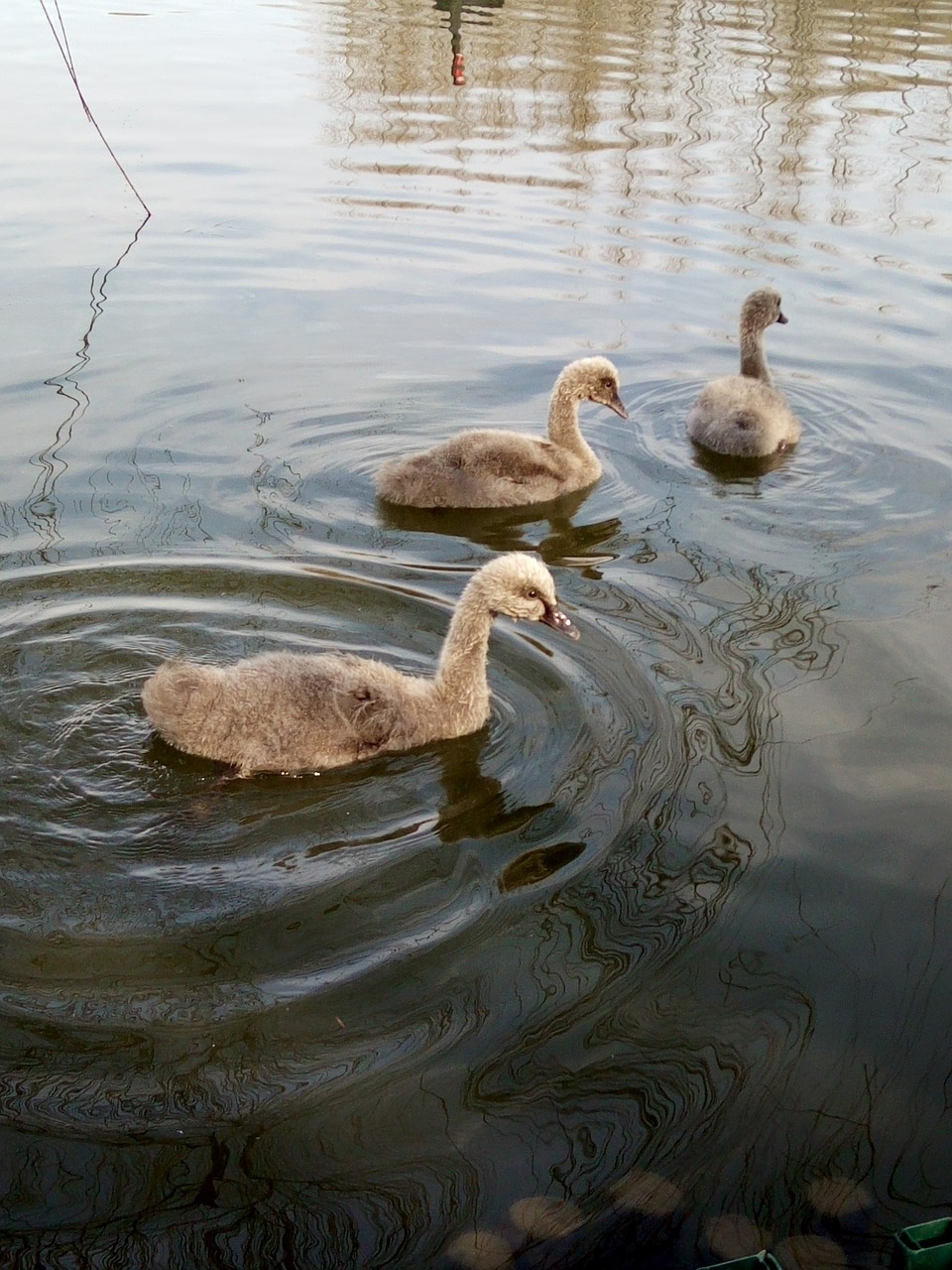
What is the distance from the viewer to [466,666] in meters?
5.78

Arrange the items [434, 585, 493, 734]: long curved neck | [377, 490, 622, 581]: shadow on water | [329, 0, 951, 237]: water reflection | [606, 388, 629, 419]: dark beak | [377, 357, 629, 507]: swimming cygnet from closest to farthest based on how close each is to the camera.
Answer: [434, 585, 493, 734]: long curved neck → [377, 490, 622, 581]: shadow on water → [377, 357, 629, 507]: swimming cygnet → [606, 388, 629, 419]: dark beak → [329, 0, 951, 237]: water reflection

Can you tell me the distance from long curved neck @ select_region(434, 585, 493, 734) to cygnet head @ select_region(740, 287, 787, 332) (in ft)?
15.6

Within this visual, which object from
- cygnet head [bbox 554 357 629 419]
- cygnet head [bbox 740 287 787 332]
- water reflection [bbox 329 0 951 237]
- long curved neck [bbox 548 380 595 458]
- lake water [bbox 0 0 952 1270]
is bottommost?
lake water [bbox 0 0 952 1270]

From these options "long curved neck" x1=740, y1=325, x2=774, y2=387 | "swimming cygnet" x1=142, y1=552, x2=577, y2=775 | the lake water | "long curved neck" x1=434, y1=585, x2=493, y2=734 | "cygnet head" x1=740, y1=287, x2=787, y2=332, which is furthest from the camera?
"cygnet head" x1=740, y1=287, x2=787, y2=332

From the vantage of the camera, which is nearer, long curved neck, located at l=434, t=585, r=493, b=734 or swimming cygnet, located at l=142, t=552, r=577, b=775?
swimming cygnet, located at l=142, t=552, r=577, b=775

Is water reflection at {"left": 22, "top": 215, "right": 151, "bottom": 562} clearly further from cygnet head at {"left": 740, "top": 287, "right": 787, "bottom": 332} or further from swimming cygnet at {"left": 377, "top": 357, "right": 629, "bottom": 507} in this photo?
cygnet head at {"left": 740, "top": 287, "right": 787, "bottom": 332}

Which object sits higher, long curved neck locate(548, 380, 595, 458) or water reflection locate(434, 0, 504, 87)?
water reflection locate(434, 0, 504, 87)

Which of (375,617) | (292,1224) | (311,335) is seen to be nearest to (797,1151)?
(292,1224)

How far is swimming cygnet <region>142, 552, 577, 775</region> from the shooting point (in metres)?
5.42

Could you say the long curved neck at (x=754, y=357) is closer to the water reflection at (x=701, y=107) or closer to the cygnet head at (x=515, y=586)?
the water reflection at (x=701, y=107)

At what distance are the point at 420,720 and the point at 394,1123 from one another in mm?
2083

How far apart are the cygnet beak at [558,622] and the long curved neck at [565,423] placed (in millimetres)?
2680

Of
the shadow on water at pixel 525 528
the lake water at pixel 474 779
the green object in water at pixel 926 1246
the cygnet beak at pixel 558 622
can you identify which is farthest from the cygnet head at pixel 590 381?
the green object in water at pixel 926 1246

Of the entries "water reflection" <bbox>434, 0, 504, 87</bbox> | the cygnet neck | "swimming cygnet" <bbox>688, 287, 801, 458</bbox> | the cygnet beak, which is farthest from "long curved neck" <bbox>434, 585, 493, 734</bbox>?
"water reflection" <bbox>434, 0, 504, 87</bbox>
